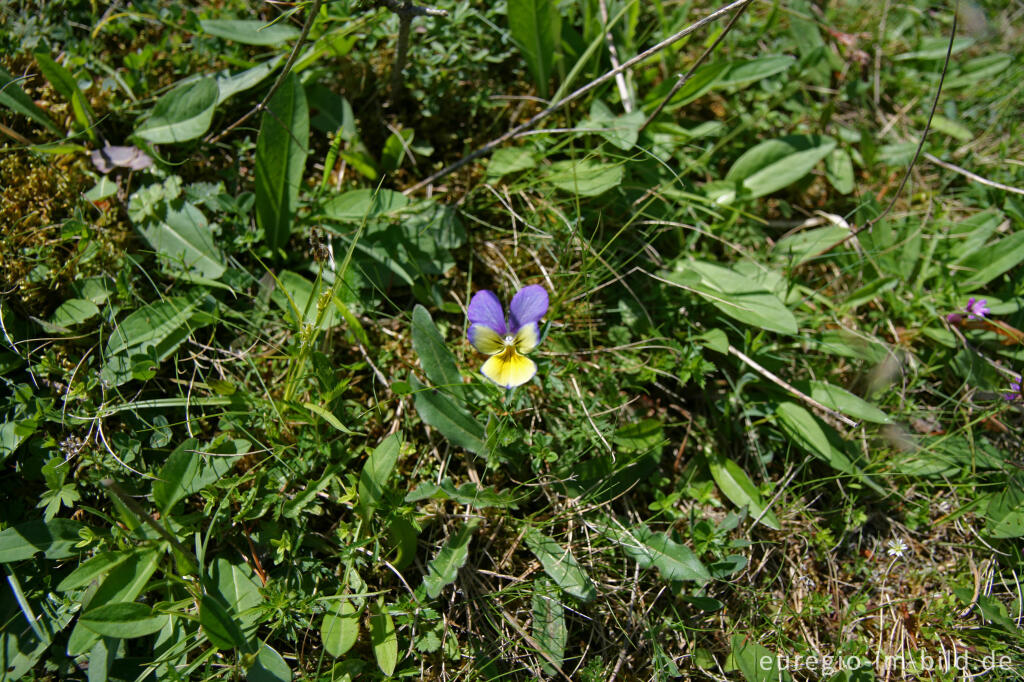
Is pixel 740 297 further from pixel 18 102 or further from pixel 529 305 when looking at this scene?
pixel 18 102

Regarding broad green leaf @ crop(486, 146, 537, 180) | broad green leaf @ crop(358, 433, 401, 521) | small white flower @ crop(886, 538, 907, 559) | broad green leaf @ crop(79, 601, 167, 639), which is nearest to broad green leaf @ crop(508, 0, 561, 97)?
broad green leaf @ crop(486, 146, 537, 180)

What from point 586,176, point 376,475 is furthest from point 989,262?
point 376,475

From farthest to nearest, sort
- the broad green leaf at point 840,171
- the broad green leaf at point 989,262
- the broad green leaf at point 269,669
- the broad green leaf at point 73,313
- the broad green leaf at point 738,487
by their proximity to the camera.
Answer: the broad green leaf at point 840,171 → the broad green leaf at point 989,262 → the broad green leaf at point 738,487 → the broad green leaf at point 73,313 → the broad green leaf at point 269,669

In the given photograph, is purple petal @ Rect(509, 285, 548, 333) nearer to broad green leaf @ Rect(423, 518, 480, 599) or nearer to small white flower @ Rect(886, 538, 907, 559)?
broad green leaf @ Rect(423, 518, 480, 599)

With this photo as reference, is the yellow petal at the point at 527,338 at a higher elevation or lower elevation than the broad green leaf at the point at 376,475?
higher

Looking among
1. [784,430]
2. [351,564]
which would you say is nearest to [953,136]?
[784,430]

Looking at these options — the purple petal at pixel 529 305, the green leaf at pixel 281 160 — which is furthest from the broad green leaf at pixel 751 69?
the green leaf at pixel 281 160

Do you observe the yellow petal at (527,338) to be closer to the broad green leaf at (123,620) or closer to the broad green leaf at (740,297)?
the broad green leaf at (740,297)
